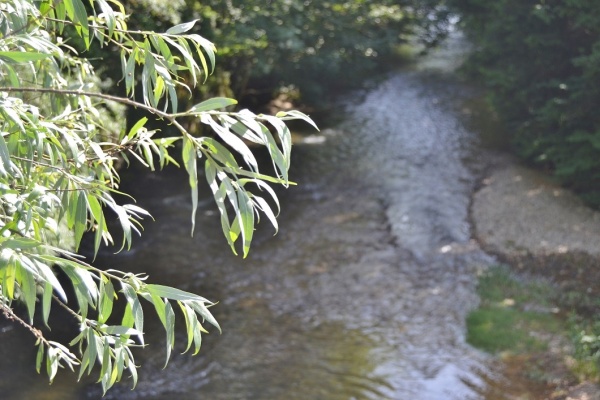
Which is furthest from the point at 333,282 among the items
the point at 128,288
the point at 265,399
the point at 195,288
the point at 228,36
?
the point at 128,288

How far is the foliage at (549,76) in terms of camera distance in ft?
33.3

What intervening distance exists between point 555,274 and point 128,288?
23.5 ft

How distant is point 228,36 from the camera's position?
1128cm

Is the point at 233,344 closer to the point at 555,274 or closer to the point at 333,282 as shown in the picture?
the point at 333,282

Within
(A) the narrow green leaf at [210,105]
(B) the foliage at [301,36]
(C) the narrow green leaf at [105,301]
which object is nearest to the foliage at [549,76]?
(B) the foliage at [301,36]

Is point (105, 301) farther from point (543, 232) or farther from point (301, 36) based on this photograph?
point (301, 36)

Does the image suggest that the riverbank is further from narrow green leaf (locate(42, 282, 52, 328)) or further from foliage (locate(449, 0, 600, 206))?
narrow green leaf (locate(42, 282, 52, 328))

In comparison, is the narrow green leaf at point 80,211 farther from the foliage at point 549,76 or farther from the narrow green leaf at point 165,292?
the foliage at point 549,76

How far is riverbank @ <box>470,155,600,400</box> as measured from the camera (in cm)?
898

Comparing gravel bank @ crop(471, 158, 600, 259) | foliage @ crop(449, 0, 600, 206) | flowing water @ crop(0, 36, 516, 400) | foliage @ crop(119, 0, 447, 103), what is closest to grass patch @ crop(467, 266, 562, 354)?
flowing water @ crop(0, 36, 516, 400)

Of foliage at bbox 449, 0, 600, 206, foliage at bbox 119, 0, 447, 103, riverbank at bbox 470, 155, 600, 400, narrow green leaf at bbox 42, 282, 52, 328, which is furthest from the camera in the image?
foliage at bbox 119, 0, 447, 103

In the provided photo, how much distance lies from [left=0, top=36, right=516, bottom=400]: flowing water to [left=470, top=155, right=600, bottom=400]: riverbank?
31 cm

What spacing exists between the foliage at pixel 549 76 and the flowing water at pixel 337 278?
A: 3.94 ft

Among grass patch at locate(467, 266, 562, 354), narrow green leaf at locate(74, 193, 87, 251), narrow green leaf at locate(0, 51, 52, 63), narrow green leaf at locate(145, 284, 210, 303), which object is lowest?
grass patch at locate(467, 266, 562, 354)
